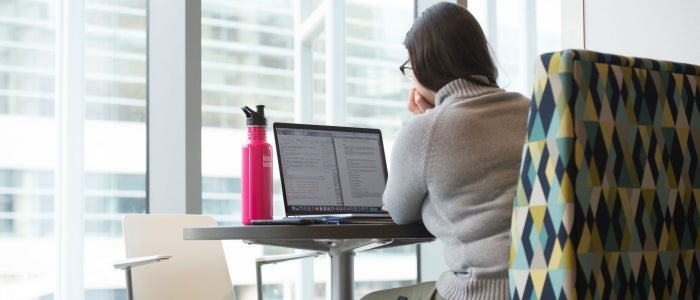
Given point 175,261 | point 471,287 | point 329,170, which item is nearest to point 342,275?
point 329,170

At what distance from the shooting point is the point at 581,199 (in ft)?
3.89

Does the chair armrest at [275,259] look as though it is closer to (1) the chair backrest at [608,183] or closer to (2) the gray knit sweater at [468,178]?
(2) the gray knit sweater at [468,178]

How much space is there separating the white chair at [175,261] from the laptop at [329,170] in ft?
0.81

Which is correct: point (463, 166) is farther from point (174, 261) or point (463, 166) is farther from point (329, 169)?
point (174, 261)

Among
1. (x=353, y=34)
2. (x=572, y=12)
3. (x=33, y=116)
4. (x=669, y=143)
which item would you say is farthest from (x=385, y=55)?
(x=669, y=143)

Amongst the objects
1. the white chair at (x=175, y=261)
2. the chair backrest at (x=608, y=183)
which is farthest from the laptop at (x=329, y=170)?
the chair backrest at (x=608, y=183)

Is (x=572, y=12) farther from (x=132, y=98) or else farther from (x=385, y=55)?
(x=132, y=98)

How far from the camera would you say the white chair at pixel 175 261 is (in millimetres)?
2607

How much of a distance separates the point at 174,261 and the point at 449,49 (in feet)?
3.96

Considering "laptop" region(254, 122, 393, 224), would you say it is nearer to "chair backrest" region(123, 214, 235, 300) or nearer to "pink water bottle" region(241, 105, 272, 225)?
"pink water bottle" region(241, 105, 272, 225)

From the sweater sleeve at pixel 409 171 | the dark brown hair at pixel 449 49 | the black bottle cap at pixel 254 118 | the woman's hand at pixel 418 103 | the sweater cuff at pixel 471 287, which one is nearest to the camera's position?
the sweater cuff at pixel 471 287

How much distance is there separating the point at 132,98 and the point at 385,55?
4.93 feet

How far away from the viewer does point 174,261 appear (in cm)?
271

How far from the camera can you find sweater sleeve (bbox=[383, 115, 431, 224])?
1.80m
